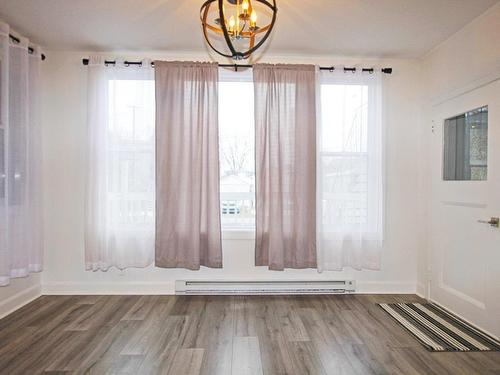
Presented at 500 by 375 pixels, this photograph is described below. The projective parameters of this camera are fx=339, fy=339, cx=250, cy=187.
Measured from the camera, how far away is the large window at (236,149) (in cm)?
365

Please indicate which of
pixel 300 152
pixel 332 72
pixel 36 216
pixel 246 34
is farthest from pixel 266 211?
pixel 36 216

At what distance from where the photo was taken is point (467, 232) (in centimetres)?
297

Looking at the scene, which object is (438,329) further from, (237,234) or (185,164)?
(185,164)

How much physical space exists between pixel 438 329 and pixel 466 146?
63.3 inches

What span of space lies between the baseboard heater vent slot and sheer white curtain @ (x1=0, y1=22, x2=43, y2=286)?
1466mm

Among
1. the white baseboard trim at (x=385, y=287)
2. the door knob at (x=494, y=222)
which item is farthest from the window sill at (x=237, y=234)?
the door knob at (x=494, y=222)

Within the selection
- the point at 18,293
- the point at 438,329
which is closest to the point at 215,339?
the point at 438,329

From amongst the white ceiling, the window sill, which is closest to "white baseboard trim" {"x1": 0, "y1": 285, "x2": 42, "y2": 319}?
the window sill

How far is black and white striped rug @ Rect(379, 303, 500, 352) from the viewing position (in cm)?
251

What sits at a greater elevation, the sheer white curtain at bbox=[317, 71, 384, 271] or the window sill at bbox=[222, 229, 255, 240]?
the sheer white curtain at bbox=[317, 71, 384, 271]

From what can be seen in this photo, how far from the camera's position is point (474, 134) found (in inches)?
116

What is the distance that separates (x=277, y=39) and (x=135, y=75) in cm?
149

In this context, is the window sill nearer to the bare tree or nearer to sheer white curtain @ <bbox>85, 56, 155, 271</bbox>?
the bare tree

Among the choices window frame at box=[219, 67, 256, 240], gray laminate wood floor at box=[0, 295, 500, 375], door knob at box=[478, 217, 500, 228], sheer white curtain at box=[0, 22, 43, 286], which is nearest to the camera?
gray laminate wood floor at box=[0, 295, 500, 375]
